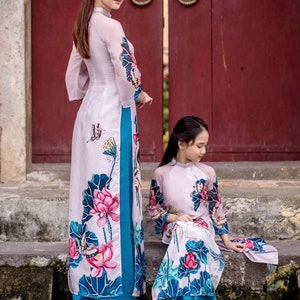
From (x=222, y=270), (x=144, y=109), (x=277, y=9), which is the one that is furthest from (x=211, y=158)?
(x=222, y=270)

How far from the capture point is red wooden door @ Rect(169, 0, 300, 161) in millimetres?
7039

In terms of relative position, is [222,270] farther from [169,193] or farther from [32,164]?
[32,164]

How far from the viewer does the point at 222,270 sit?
569cm

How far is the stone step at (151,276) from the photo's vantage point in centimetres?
593

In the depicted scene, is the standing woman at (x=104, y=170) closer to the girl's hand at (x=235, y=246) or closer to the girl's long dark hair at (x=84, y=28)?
the girl's long dark hair at (x=84, y=28)

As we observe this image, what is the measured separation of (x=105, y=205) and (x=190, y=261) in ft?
1.82

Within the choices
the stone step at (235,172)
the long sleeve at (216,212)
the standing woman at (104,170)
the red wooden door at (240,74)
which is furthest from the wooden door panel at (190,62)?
the standing woman at (104,170)

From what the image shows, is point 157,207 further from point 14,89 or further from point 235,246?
point 14,89

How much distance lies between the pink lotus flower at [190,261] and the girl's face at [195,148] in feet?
1.80

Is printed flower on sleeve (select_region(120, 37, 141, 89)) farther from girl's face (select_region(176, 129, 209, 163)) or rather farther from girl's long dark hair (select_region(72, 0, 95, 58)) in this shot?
girl's face (select_region(176, 129, 209, 163))

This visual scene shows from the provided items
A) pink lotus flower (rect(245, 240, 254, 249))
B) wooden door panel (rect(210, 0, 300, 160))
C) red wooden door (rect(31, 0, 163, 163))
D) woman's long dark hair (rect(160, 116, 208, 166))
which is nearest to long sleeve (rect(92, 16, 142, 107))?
woman's long dark hair (rect(160, 116, 208, 166))

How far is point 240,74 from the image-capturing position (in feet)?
23.2

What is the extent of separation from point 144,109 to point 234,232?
116 centimetres

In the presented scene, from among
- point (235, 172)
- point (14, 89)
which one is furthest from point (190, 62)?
point (14, 89)
